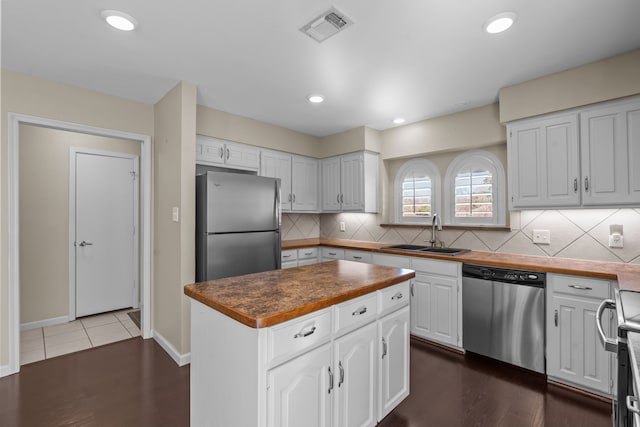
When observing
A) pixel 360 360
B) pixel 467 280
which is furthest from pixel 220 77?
pixel 467 280

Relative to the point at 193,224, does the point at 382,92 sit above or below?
above

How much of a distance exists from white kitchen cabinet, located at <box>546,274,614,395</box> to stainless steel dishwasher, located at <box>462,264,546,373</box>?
3.0 inches

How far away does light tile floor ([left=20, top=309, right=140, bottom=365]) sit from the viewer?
286 centimetres

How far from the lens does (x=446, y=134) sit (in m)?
3.50

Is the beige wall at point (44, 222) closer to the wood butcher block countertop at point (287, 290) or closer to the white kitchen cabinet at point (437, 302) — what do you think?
the wood butcher block countertop at point (287, 290)

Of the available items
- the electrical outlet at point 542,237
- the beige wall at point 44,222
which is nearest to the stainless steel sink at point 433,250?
the electrical outlet at point 542,237

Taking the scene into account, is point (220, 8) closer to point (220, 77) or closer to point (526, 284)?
point (220, 77)

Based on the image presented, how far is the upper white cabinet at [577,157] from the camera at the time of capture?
223 centimetres

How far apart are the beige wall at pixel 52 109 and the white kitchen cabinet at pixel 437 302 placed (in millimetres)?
3208

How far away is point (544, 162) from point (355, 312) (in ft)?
7.13

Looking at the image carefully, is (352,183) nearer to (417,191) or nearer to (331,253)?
(417,191)

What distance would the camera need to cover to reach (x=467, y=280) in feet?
9.18

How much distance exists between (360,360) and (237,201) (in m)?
1.79

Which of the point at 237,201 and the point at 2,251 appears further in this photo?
the point at 237,201
